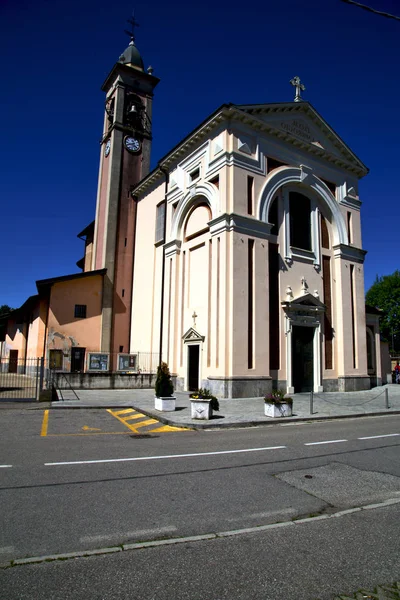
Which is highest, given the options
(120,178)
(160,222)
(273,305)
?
(120,178)

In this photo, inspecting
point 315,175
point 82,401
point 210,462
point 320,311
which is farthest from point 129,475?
point 315,175

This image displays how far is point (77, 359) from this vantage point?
29.7 meters

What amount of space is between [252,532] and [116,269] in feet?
97.6

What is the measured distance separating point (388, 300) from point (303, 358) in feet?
156

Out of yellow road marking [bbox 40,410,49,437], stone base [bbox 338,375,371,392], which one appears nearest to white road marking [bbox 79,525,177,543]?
yellow road marking [bbox 40,410,49,437]

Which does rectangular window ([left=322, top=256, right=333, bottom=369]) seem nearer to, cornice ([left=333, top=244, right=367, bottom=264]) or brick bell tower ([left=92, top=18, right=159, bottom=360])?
cornice ([left=333, top=244, right=367, bottom=264])

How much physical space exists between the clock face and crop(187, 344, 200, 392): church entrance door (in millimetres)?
20017

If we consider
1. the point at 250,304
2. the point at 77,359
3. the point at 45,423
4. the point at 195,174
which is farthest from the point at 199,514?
the point at 77,359

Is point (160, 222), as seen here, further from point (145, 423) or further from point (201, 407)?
point (145, 423)

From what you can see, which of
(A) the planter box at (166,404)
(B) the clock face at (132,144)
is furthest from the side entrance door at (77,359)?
(B) the clock face at (132,144)

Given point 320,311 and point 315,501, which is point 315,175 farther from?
point 315,501

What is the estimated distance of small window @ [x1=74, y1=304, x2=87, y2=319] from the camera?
30172 mm

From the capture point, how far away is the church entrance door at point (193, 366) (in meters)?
23.0

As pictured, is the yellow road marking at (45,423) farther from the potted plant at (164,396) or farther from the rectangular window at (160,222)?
the rectangular window at (160,222)
